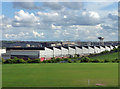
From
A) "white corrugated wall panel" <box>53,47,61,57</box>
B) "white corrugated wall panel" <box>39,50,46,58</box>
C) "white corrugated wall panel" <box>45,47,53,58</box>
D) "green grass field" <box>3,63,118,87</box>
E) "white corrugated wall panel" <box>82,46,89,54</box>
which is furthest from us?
"white corrugated wall panel" <box>82,46,89,54</box>

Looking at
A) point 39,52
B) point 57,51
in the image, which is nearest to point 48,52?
point 39,52

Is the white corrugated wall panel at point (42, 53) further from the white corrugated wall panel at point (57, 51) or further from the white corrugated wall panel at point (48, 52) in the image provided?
the white corrugated wall panel at point (57, 51)

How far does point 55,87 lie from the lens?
46.7 ft

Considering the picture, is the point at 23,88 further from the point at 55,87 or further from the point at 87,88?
the point at 87,88

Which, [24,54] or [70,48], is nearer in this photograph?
[24,54]

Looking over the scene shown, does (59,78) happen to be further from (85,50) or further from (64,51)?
(85,50)

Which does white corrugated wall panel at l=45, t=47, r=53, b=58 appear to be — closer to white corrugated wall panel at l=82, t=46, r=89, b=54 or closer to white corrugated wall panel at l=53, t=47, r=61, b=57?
Result: white corrugated wall panel at l=53, t=47, r=61, b=57

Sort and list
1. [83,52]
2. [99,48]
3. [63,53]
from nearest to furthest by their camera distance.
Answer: [63,53], [83,52], [99,48]

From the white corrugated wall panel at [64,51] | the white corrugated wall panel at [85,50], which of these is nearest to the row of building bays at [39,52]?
the white corrugated wall panel at [64,51]

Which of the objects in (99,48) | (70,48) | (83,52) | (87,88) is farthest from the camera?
(99,48)

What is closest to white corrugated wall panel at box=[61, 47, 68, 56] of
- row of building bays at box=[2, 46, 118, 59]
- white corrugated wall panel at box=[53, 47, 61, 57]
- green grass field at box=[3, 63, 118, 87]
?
row of building bays at box=[2, 46, 118, 59]

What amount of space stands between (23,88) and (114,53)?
174 feet

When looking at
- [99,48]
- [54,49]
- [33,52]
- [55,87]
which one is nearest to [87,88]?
[55,87]

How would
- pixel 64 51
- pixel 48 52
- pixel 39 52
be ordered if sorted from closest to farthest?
pixel 39 52, pixel 48 52, pixel 64 51
